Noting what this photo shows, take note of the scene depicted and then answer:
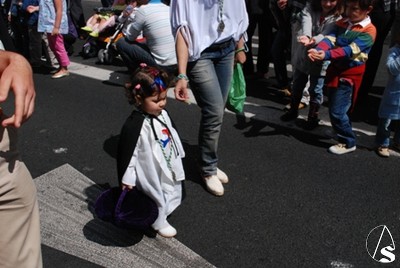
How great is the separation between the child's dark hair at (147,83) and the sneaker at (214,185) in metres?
0.92

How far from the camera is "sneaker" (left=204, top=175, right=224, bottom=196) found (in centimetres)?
319

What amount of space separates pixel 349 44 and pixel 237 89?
38.0 inches

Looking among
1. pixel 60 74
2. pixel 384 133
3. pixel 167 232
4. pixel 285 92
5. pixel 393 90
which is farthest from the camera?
pixel 60 74

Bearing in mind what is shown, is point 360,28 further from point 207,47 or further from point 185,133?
point 185,133

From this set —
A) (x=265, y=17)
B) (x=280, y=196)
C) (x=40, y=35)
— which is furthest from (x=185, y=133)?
(x=40, y=35)

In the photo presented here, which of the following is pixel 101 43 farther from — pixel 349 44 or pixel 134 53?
pixel 349 44

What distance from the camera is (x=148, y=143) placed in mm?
2543

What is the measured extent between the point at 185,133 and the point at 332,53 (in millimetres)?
1591

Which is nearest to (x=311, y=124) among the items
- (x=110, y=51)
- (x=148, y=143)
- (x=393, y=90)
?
(x=393, y=90)

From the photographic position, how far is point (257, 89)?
5.51m

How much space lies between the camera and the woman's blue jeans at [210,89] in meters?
2.88

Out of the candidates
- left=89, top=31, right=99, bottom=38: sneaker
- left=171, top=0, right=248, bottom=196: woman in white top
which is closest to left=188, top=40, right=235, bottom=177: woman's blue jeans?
left=171, top=0, right=248, bottom=196: woman in white top

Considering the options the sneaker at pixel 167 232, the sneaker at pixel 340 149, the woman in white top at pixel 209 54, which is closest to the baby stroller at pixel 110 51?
the woman in white top at pixel 209 54

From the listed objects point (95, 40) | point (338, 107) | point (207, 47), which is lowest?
point (95, 40)
